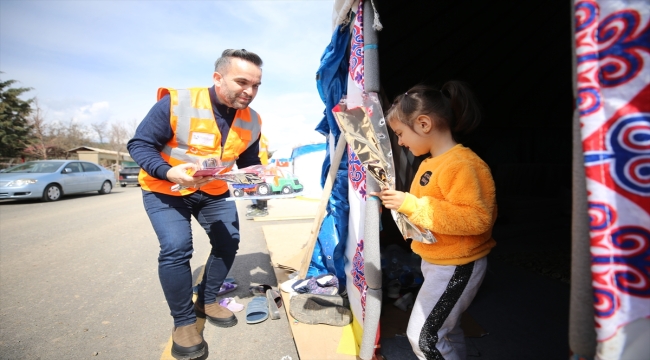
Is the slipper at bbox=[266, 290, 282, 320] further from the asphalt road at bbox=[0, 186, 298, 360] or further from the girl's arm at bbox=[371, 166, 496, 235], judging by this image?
the girl's arm at bbox=[371, 166, 496, 235]

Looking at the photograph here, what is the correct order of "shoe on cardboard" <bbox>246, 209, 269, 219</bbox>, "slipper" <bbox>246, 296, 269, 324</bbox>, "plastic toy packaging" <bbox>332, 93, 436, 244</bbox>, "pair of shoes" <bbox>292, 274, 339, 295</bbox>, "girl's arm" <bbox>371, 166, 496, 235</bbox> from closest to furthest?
"girl's arm" <bbox>371, 166, 496, 235</bbox>, "plastic toy packaging" <bbox>332, 93, 436, 244</bbox>, "slipper" <bbox>246, 296, 269, 324</bbox>, "pair of shoes" <bbox>292, 274, 339, 295</bbox>, "shoe on cardboard" <bbox>246, 209, 269, 219</bbox>

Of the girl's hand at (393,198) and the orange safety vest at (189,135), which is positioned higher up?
the orange safety vest at (189,135)

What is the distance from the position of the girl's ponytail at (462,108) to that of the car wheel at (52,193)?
12235mm

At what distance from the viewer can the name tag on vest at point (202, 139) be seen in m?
2.02

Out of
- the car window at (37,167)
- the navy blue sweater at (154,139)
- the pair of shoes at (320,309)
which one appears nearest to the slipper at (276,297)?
the pair of shoes at (320,309)

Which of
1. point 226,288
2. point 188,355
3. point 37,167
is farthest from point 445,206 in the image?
point 37,167

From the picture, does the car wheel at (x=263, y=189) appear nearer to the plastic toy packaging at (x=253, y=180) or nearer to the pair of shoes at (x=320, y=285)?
the plastic toy packaging at (x=253, y=180)

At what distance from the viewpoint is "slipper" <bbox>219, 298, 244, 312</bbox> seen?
2.55 meters

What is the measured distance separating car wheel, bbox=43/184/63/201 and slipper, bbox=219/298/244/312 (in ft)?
33.7

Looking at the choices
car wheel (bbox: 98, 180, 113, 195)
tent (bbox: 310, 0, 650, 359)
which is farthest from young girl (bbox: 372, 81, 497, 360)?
car wheel (bbox: 98, 180, 113, 195)

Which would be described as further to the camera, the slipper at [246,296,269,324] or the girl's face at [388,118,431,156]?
the slipper at [246,296,269,324]

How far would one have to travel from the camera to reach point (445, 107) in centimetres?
143

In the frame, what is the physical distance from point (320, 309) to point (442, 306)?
3.97ft

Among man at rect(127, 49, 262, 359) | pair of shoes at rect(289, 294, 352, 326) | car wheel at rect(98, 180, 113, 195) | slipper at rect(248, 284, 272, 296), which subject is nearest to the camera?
Answer: man at rect(127, 49, 262, 359)
